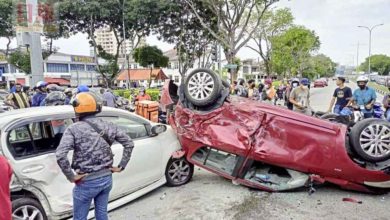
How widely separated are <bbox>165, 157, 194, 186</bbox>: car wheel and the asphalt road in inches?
6.2

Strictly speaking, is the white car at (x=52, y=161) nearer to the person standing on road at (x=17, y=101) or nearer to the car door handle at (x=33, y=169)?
the car door handle at (x=33, y=169)

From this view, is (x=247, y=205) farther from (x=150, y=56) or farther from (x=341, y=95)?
(x=150, y=56)

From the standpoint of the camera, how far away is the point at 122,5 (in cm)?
2603

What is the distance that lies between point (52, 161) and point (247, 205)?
2.32m

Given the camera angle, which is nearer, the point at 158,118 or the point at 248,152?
the point at 248,152

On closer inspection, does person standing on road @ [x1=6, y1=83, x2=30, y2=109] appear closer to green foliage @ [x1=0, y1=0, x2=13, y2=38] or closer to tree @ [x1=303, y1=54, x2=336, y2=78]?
green foliage @ [x1=0, y1=0, x2=13, y2=38]

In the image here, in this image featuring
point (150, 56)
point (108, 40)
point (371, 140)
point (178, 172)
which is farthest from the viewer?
point (108, 40)

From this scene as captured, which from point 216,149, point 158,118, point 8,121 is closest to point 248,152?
point 216,149

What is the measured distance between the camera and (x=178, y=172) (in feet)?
17.6

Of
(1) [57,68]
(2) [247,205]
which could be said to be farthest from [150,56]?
(1) [57,68]

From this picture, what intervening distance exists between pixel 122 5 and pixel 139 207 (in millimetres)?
23444

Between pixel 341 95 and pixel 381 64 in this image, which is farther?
pixel 381 64

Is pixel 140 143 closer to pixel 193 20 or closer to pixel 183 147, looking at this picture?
pixel 183 147

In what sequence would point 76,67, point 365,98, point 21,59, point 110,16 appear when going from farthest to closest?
point 76,67
point 21,59
point 110,16
point 365,98
